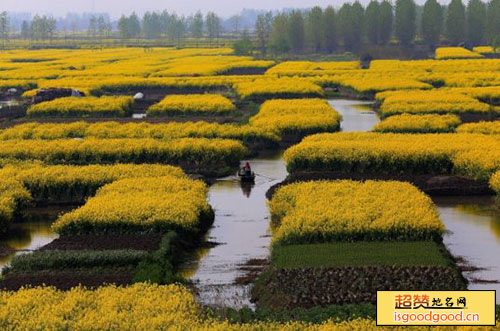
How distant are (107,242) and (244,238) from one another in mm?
3990

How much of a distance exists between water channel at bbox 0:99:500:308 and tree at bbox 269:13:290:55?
8501 cm

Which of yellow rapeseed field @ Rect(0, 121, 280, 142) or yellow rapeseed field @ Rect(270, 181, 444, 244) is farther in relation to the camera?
yellow rapeseed field @ Rect(0, 121, 280, 142)

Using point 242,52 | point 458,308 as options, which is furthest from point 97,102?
point 242,52

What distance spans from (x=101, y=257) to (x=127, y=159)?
14.9 meters

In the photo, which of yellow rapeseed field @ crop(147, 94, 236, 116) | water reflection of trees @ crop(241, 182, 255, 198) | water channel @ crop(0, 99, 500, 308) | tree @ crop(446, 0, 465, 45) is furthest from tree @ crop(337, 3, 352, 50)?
water reflection of trees @ crop(241, 182, 255, 198)

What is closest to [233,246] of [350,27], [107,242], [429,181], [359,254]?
[107,242]

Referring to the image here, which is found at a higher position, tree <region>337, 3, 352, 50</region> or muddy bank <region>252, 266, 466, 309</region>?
tree <region>337, 3, 352, 50</region>

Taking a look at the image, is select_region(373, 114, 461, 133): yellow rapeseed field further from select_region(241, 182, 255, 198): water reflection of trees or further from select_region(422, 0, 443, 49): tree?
select_region(422, 0, 443, 49): tree

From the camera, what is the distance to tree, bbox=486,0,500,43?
123750mm

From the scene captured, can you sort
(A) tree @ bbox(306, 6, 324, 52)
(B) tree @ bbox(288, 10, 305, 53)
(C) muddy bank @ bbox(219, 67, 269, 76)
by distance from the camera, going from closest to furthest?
(C) muddy bank @ bbox(219, 67, 269, 76), (A) tree @ bbox(306, 6, 324, 52), (B) tree @ bbox(288, 10, 305, 53)

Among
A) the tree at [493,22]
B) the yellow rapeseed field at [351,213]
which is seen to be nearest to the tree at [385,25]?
the tree at [493,22]

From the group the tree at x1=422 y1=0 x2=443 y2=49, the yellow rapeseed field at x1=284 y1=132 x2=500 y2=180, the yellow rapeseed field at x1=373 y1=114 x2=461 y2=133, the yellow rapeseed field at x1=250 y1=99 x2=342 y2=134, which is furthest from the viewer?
the tree at x1=422 y1=0 x2=443 y2=49

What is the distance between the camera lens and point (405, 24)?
125m

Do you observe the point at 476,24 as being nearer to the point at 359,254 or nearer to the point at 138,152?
the point at 138,152
